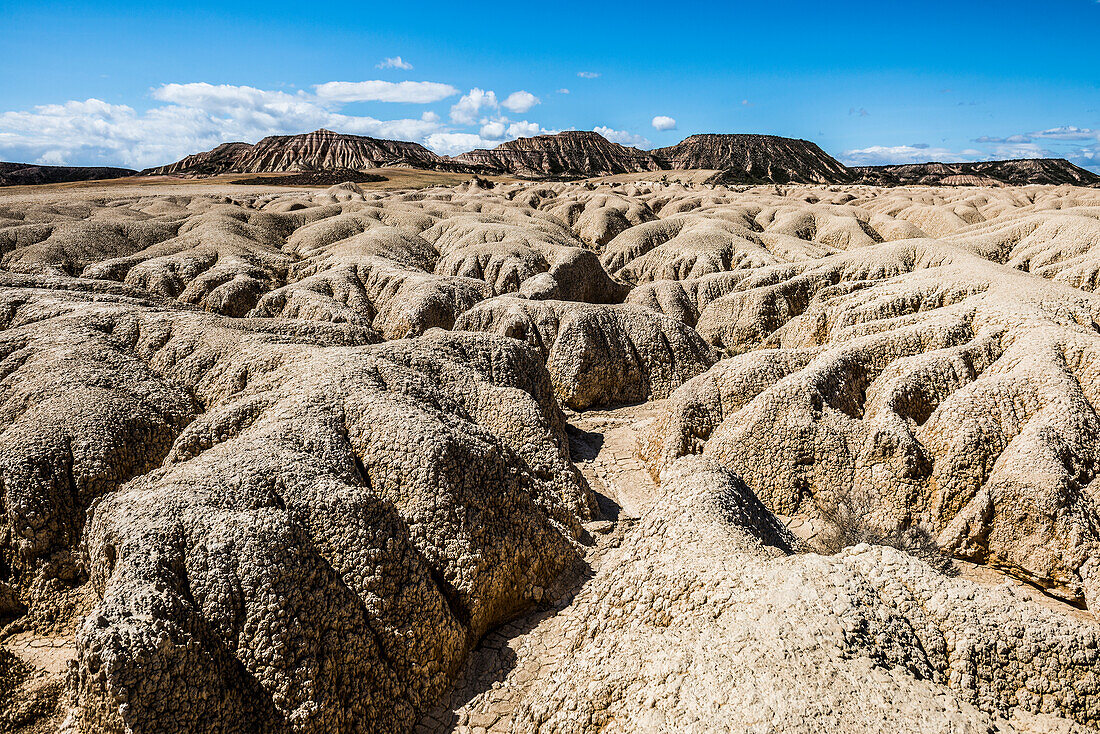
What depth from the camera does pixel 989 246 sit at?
25.7 meters

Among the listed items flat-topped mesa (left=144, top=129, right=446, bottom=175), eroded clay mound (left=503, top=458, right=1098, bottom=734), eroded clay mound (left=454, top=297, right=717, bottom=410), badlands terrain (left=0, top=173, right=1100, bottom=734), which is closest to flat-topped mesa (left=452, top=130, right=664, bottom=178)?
flat-topped mesa (left=144, top=129, right=446, bottom=175)

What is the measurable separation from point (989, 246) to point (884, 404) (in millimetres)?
20752

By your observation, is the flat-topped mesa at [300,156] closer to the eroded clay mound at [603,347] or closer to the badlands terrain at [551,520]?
the eroded clay mound at [603,347]

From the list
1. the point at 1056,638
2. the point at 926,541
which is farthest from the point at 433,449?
the point at 926,541

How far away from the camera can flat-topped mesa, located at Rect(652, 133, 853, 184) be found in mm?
131250

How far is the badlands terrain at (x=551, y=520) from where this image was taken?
4.61m

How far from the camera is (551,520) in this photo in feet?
30.1

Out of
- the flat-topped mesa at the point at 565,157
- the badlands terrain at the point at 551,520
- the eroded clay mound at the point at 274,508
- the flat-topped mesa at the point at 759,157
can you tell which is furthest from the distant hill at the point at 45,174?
the flat-topped mesa at the point at 759,157

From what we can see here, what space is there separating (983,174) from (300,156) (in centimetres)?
14124

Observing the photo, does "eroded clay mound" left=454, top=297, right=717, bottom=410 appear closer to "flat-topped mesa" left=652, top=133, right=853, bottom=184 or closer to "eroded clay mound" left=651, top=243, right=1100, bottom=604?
"eroded clay mound" left=651, top=243, right=1100, bottom=604

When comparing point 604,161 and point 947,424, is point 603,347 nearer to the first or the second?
point 947,424

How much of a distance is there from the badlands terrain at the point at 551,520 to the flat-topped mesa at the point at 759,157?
126 meters

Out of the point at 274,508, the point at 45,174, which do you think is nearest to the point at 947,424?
the point at 274,508

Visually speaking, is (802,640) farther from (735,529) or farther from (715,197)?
(715,197)
